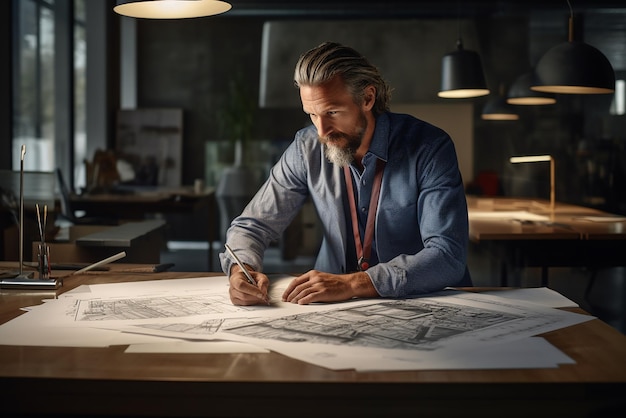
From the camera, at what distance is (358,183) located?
7.97ft

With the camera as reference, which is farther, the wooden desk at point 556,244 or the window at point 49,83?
the window at point 49,83

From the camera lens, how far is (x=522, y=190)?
30.9 feet

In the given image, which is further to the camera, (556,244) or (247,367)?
(556,244)

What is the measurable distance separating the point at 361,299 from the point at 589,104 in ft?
25.6

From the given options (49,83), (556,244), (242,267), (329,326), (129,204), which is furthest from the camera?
(49,83)

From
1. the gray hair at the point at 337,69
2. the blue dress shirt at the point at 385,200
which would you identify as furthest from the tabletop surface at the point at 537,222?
the gray hair at the point at 337,69

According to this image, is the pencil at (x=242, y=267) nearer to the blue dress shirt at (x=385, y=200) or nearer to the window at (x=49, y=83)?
the blue dress shirt at (x=385, y=200)

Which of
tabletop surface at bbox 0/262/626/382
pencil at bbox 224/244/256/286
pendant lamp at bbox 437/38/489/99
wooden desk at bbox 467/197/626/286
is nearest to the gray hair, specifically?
pencil at bbox 224/244/256/286

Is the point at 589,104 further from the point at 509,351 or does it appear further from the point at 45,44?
the point at 509,351

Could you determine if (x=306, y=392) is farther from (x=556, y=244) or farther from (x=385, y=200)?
(x=556, y=244)

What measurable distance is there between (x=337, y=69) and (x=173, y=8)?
0.53 metres

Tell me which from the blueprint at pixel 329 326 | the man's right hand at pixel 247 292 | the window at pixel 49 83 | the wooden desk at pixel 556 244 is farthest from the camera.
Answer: the window at pixel 49 83

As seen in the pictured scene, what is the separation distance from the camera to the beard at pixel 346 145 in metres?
2.34

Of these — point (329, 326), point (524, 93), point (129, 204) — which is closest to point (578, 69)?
point (524, 93)
